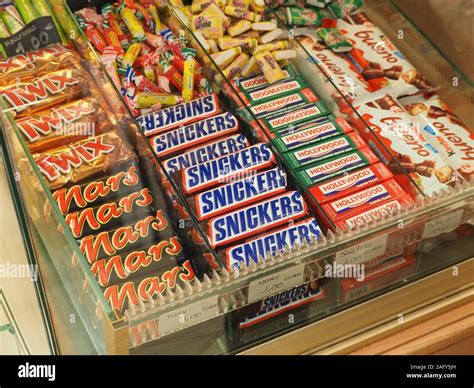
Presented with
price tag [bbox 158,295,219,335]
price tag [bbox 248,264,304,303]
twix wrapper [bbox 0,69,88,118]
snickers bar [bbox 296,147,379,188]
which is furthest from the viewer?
snickers bar [bbox 296,147,379,188]

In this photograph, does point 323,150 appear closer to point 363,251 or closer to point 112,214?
point 363,251

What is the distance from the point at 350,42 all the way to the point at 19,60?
119 cm

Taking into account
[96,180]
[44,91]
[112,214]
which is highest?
[44,91]

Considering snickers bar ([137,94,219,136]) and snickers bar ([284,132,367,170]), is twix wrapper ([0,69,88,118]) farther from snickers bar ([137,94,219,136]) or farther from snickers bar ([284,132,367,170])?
snickers bar ([284,132,367,170])

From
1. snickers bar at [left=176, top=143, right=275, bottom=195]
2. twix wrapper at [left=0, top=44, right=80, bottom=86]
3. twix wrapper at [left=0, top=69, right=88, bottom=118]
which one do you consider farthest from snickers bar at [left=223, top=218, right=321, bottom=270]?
twix wrapper at [left=0, top=44, right=80, bottom=86]

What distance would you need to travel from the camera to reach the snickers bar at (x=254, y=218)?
2482mm

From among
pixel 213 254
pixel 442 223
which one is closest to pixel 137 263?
pixel 213 254

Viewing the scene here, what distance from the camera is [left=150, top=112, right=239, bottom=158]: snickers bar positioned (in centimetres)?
273

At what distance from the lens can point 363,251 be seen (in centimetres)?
239

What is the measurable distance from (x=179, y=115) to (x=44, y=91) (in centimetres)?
43

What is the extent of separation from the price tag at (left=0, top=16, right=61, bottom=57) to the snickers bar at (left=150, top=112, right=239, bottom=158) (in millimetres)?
467

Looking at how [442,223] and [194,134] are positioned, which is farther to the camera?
[194,134]

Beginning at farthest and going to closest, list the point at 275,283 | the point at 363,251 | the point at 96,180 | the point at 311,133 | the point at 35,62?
1. the point at 311,133
2. the point at 35,62
3. the point at 96,180
4. the point at 363,251
5. the point at 275,283
